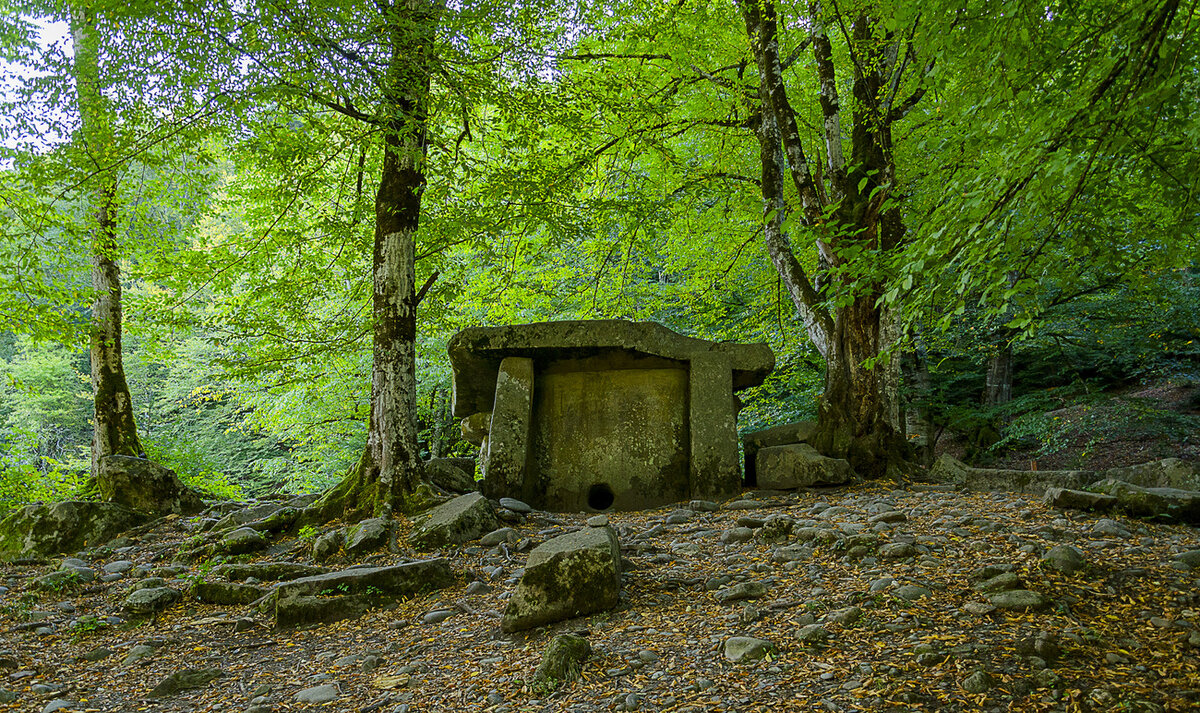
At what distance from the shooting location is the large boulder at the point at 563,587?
374 cm

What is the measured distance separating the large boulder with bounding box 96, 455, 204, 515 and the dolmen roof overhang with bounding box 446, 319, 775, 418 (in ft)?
12.4

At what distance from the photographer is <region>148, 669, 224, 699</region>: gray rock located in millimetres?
3643

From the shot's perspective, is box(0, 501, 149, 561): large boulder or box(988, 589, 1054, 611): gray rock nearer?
box(988, 589, 1054, 611): gray rock

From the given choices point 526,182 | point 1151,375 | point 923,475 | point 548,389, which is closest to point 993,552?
point 923,475

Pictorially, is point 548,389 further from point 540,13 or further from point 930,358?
point 930,358

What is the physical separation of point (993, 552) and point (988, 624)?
41.2 inches

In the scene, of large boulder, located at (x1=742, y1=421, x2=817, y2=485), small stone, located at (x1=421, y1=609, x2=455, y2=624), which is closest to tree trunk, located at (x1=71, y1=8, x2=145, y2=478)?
small stone, located at (x1=421, y1=609, x2=455, y2=624)

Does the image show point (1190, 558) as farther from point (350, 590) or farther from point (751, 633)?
point (350, 590)

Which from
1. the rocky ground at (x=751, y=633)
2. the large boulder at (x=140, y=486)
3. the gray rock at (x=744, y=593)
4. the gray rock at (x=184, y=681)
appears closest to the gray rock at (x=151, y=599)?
the rocky ground at (x=751, y=633)

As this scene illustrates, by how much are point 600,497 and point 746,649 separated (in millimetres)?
4569

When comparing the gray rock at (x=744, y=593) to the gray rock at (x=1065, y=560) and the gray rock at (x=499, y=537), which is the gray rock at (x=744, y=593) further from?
the gray rock at (x=499, y=537)

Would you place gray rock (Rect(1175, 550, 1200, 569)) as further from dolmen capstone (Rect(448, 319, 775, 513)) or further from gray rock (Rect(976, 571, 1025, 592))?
dolmen capstone (Rect(448, 319, 775, 513))

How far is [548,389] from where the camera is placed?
7719mm

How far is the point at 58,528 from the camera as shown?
6.86 meters
